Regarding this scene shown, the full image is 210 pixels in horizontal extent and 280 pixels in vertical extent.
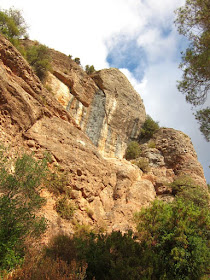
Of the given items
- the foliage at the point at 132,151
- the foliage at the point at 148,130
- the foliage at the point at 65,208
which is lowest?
the foliage at the point at 65,208

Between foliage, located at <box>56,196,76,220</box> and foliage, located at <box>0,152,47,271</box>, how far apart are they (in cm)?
297

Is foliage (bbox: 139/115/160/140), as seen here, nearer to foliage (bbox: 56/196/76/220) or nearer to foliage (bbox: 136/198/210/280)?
foliage (bbox: 136/198/210/280)

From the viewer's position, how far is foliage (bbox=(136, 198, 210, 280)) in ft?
23.7

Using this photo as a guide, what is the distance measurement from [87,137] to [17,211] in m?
10.1

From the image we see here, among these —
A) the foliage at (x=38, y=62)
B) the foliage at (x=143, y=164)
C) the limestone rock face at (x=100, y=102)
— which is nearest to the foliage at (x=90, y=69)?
the limestone rock face at (x=100, y=102)

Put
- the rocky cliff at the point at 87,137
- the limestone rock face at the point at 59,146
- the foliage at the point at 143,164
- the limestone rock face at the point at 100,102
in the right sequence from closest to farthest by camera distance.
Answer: the limestone rock face at the point at 59,146, the rocky cliff at the point at 87,137, the limestone rock face at the point at 100,102, the foliage at the point at 143,164

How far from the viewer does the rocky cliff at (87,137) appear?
10570 mm

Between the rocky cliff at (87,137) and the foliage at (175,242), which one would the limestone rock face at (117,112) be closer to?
the rocky cliff at (87,137)

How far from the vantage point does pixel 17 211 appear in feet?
19.6

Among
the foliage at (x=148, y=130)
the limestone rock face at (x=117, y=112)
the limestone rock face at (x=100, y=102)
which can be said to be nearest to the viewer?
the limestone rock face at (x=100, y=102)

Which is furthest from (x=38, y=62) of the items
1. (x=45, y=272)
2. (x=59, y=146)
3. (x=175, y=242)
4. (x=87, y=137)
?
(x=45, y=272)

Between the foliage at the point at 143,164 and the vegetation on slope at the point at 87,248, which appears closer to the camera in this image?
the vegetation on slope at the point at 87,248

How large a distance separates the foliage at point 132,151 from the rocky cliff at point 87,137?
913 millimetres


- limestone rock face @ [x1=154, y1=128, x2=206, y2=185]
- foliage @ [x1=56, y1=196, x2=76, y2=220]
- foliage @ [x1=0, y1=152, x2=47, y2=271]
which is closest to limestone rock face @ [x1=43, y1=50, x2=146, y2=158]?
limestone rock face @ [x1=154, y1=128, x2=206, y2=185]
